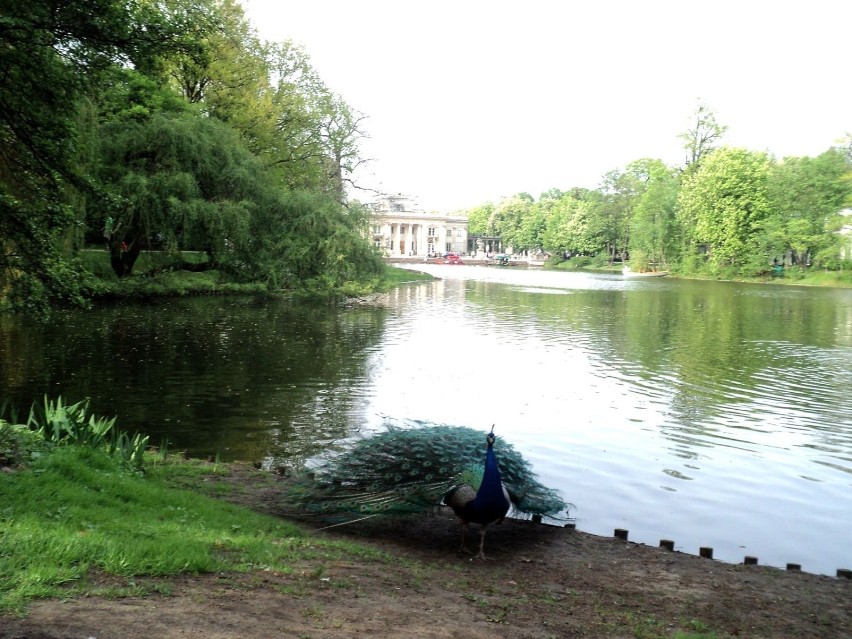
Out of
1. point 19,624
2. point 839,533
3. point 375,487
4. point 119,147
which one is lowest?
point 839,533

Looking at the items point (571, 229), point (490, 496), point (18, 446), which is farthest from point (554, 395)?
point (571, 229)

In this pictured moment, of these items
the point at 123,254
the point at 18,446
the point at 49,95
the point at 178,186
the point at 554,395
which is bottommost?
→ the point at 554,395

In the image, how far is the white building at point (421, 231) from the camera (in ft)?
416

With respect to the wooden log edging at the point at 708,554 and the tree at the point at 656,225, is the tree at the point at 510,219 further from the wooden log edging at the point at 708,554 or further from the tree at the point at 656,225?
the wooden log edging at the point at 708,554

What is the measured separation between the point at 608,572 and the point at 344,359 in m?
13.5

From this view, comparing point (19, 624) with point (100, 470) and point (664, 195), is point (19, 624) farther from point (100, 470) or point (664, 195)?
point (664, 195)

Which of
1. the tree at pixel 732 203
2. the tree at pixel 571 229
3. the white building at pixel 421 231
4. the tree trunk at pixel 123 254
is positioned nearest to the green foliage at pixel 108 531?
the tree trunk at pixel 123 254

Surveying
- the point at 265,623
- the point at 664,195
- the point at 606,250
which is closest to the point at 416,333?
the point at 265,623

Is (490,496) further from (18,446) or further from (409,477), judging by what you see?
(18,446)

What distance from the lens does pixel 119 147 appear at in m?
28.1

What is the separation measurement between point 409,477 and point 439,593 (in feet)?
5.82

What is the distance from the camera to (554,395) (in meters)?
16.4

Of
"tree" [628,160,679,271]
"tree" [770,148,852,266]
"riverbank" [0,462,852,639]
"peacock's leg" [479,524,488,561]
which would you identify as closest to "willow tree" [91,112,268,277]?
"riverbank" [0,462,852,639]

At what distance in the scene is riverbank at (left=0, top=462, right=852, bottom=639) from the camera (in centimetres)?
406
